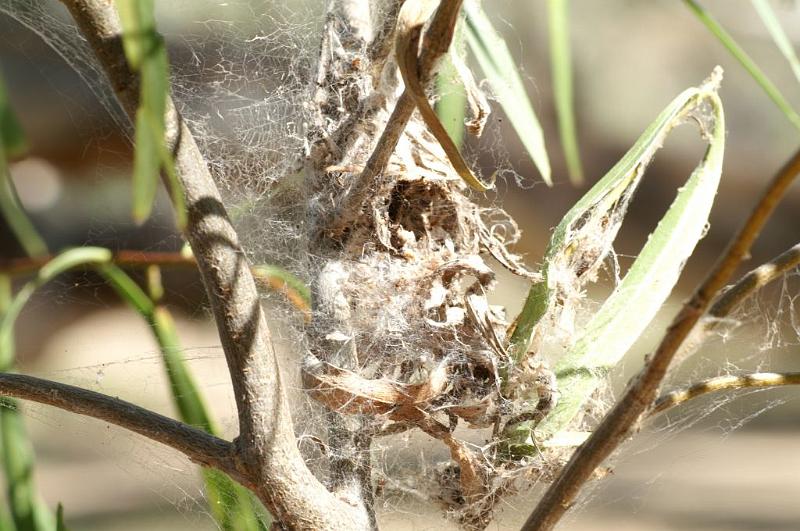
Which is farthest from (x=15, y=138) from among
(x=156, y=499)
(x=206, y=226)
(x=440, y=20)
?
(x=156, y=499)

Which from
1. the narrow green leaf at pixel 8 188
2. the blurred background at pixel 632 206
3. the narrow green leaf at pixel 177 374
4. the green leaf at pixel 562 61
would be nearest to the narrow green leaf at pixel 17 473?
the narrow green leaf at pixel 177 374

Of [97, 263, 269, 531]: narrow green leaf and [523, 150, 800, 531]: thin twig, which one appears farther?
[97, 263, 269, 531]: narrow green leaf

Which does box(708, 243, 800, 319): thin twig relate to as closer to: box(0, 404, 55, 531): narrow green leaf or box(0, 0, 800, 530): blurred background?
box(0, 404, 55, 531): narrow green leaf

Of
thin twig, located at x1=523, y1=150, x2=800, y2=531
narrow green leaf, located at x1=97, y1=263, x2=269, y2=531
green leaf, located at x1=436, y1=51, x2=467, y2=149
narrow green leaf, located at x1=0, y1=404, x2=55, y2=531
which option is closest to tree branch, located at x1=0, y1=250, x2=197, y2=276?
narrow green leaf, located at x1=97, y1=263, x2=269, y2=531

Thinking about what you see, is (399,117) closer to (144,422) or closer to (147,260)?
(144,422)

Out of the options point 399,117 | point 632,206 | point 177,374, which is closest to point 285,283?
point 177,374
